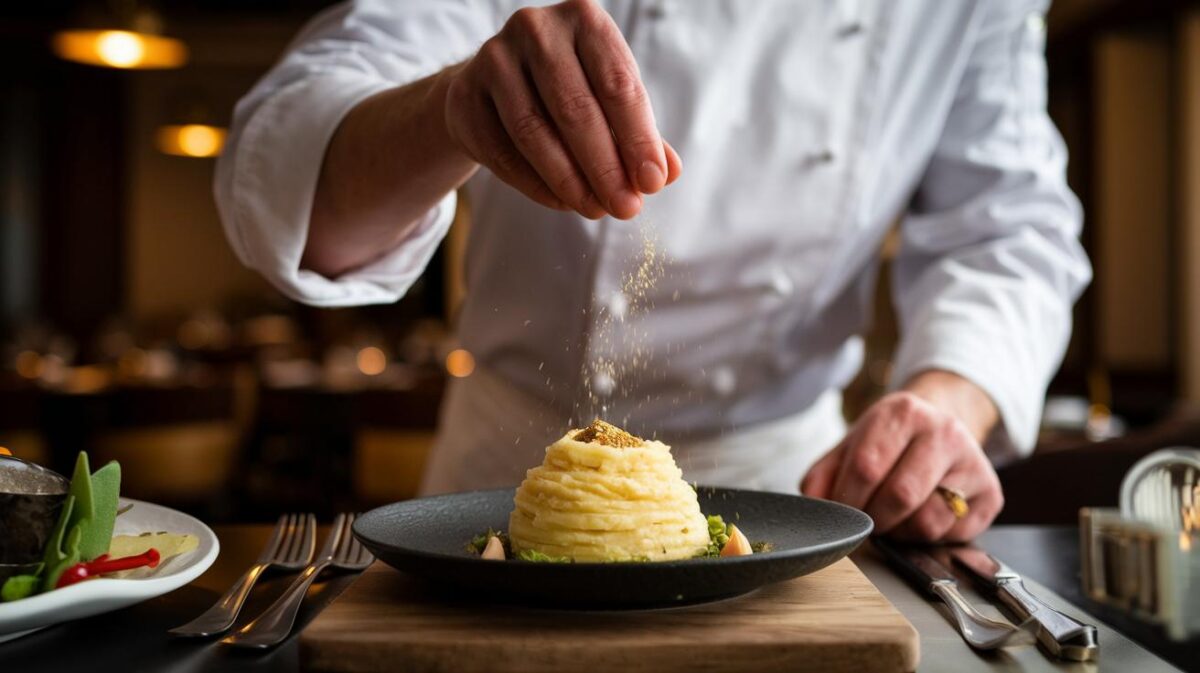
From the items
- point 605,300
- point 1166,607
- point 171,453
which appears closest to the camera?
point 1166,607

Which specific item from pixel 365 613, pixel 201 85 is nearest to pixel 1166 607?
pixel 365 613

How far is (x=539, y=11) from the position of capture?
1061 mm

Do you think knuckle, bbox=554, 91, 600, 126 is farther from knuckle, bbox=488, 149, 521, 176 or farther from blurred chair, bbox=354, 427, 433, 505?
blurred chair, bbox=354, 427, 433, 505

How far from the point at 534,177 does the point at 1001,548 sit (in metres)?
0.80

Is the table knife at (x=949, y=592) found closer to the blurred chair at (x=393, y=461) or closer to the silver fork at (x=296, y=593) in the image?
the silver fork at (x=296, y=593)

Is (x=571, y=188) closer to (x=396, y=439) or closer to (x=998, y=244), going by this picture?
(x=998, y=244)

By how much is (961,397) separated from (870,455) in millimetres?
381

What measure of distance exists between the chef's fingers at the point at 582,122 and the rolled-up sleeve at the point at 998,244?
32.5 inches

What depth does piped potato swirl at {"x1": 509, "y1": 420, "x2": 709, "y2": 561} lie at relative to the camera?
1.00 m

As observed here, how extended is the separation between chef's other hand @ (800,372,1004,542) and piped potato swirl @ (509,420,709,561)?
13.4 inches

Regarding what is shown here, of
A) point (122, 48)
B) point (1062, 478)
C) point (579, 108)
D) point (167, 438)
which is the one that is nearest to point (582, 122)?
point (579, 108)

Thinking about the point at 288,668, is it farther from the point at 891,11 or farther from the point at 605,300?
the point at 891,11

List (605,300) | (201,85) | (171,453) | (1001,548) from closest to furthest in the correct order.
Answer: (1001,548) < (605,300) < (171,453) < (201,85)

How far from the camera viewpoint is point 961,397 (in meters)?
1.64
